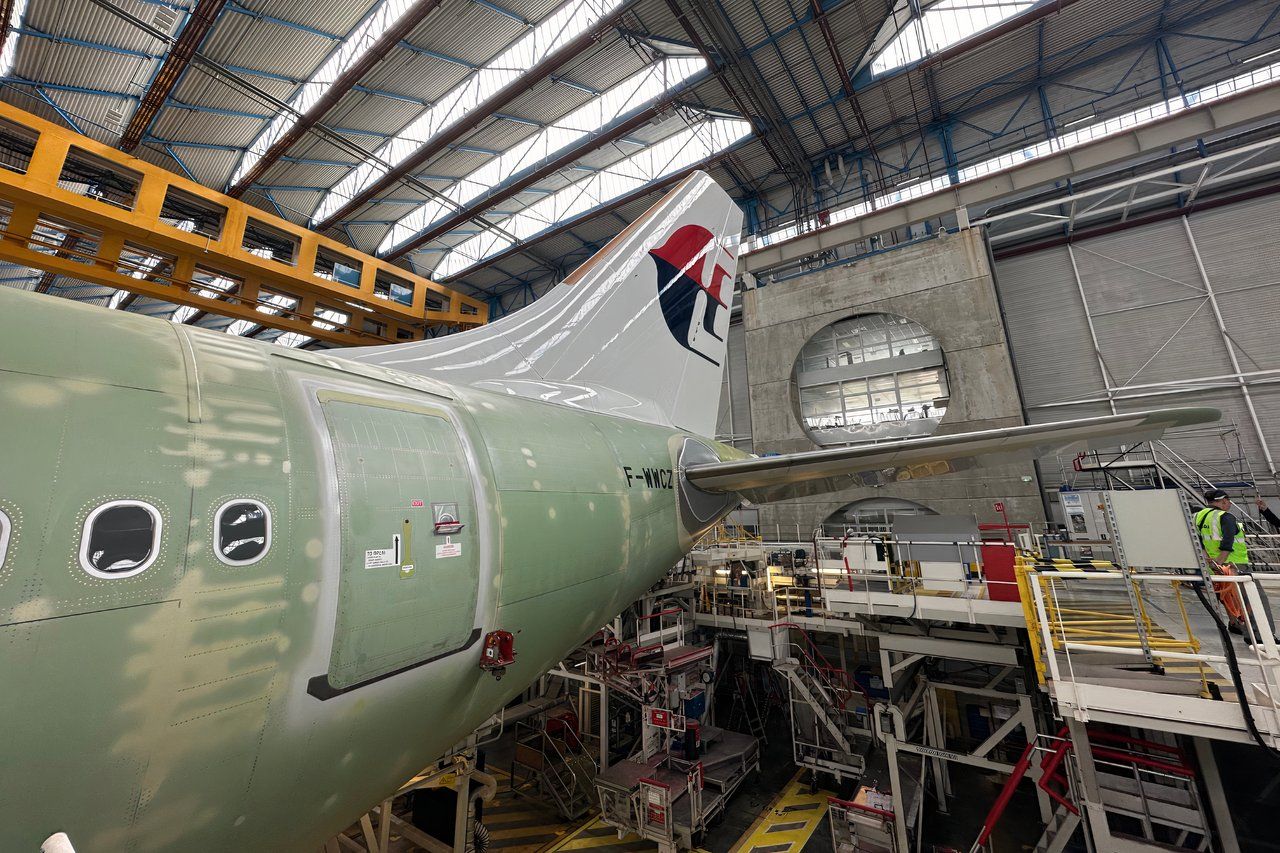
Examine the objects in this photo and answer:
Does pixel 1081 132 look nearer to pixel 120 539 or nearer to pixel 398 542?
pixel 398 542

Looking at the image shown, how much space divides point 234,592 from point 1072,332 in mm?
27882

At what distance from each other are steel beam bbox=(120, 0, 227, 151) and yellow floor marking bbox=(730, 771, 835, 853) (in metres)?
22.7

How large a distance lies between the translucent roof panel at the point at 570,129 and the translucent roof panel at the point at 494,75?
290cm

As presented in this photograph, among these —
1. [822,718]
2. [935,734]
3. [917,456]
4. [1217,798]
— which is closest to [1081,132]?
[935,734]

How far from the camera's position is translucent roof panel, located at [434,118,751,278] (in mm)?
22703

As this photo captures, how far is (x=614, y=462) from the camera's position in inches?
198

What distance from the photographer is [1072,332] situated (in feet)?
69.3

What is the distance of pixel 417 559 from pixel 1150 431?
6.01m

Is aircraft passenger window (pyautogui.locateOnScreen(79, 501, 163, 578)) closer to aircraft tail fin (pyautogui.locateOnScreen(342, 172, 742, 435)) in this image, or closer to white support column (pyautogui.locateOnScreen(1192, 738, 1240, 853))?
aircraft tail fin (pyautogui.locateOnScreen(342, 172, 742, 435))

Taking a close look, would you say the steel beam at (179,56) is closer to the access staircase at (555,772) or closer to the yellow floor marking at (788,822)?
the access staircase at (555,772)

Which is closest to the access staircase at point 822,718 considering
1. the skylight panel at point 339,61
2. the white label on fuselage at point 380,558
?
the white label on fuselage at point 380,558

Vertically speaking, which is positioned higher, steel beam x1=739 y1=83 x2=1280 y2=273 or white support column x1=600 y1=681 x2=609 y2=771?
steel beam x1=739 y1=83 x2=1280 y2=273

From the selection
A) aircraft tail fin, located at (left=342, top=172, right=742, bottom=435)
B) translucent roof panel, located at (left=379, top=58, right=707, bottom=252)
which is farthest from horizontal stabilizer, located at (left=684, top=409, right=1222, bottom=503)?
translucent roof panel, located at (left=379, top=58, right=707, bottom=252)

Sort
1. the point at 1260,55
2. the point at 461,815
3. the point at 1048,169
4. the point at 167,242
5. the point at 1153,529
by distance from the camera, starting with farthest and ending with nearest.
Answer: the point at 1260,55, the point at 1048,169, the point at 167,242, the point at 461,815, the point at 1153,529
